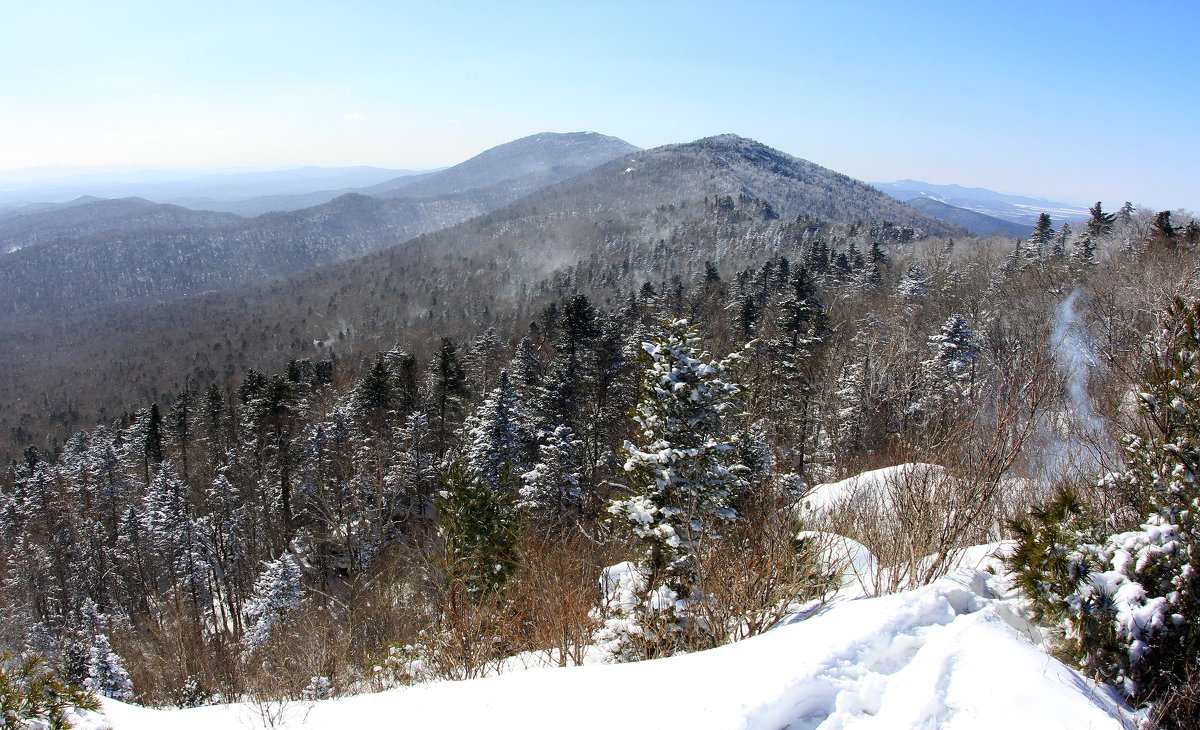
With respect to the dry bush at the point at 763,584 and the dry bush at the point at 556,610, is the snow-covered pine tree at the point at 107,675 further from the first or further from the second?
the dry bush at the point at 763,584

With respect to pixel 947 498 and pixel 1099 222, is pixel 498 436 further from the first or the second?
pixel 1099 222

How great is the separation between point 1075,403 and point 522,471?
65.7 feet

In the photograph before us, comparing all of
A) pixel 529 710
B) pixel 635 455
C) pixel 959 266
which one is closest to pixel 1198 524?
pixel 529 710

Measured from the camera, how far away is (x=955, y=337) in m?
28.9

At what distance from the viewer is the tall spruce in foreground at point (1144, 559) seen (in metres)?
4.07

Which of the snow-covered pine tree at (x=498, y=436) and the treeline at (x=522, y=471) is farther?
the snow-covered pine tree at (x=498, y=436)

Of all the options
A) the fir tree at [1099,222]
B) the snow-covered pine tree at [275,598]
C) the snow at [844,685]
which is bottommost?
the snow-covered pine tree at [275,598]

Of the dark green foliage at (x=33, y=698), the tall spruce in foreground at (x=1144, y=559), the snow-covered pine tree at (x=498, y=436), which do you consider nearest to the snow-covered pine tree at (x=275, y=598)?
the snow-covered pine tree at (x=498, y=436)

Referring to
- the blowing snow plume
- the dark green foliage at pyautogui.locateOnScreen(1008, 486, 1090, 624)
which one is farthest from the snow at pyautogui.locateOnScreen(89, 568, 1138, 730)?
the blowing snow plume

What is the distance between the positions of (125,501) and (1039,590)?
49995 mm

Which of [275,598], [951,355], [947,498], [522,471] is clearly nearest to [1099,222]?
[951,355]

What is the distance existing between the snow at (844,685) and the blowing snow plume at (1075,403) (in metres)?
3.83

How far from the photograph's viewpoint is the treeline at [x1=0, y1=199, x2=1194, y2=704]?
8.78 meters

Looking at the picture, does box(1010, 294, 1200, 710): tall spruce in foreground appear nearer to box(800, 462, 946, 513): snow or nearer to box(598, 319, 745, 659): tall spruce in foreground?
box(800, 462, 946, 513): snow
